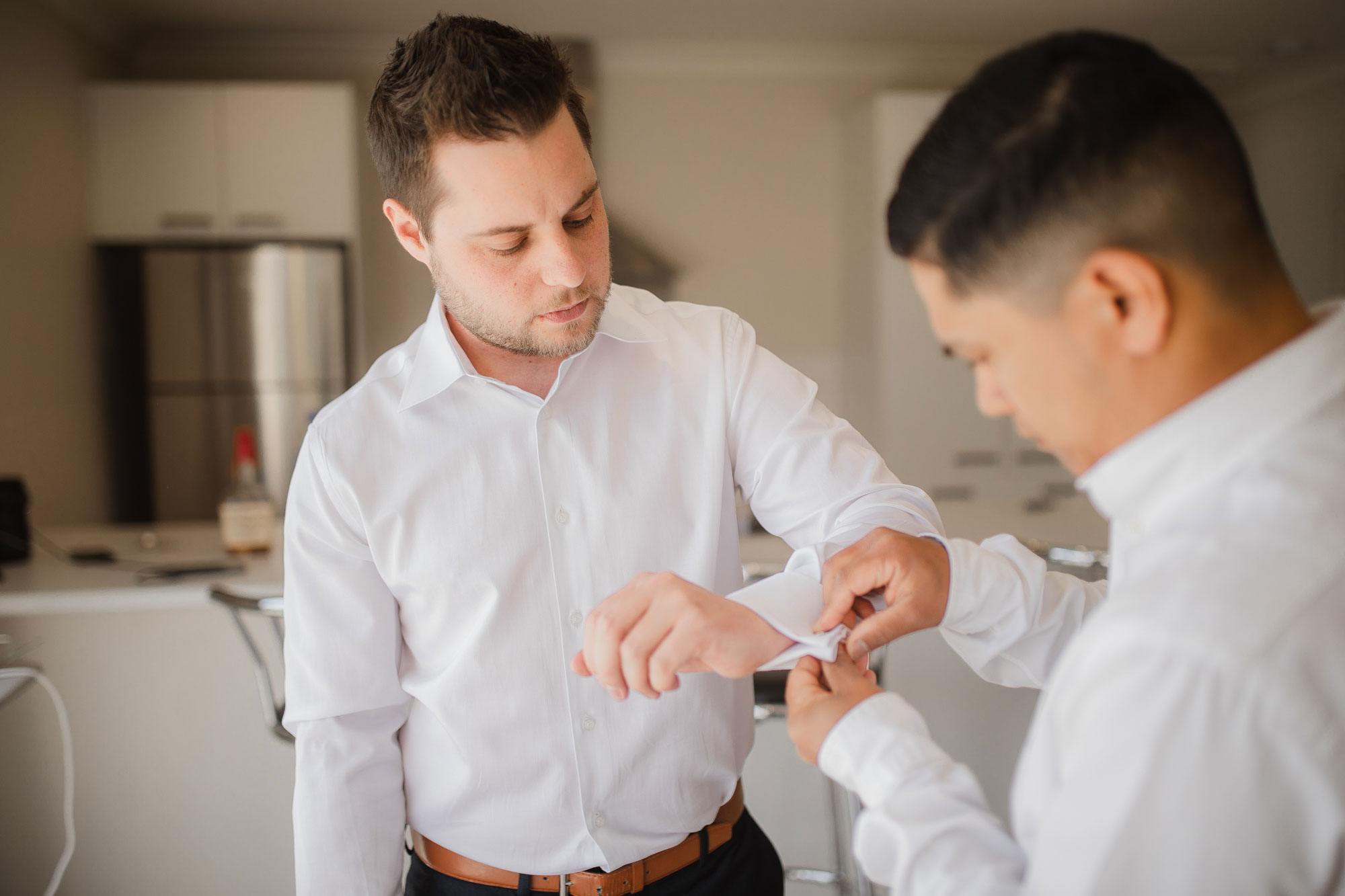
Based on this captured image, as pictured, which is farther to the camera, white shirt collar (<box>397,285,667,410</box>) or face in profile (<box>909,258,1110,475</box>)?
white shirt collar (<box>397,285,667,410</box>)

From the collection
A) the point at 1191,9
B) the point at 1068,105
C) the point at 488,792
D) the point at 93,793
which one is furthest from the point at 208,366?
the point at 1191,9

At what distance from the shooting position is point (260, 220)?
3918 millimetres

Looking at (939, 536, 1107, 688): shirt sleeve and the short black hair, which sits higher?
the short black hair

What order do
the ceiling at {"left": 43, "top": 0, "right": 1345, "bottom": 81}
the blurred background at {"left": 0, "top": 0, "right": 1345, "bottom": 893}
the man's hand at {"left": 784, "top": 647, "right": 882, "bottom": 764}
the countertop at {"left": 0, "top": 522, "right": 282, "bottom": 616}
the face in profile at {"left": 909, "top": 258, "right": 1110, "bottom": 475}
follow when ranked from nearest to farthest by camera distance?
the face in profile at {"left": 909, "top": 258, "right": 1110, "bottom": 475} < the man's hand at {"left": 784, "top": 647, "right": 882, "bottom": 764} < the countertop at {"left": 0, "top": 522, "right": 282, "bottom": 616} < the blurred background at {"left": 0, "top": 0, "right": 1345, "bottom": 893} < the ceiling at {"left": 43, "top": 0, "right": 1345, "bottom": 81}

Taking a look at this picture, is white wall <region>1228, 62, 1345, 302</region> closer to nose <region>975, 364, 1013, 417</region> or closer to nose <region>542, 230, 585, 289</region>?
nose <region>542, 230, 585, 289</region>

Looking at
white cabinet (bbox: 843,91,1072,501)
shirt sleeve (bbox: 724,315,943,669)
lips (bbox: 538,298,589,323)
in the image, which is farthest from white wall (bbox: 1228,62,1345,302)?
lips (bbox: 538,298,589,323)

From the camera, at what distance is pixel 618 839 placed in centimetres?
107

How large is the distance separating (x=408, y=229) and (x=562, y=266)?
249 millimetres

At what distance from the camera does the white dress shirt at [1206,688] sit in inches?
19.2

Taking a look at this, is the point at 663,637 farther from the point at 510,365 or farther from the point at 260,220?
the point at 260,220

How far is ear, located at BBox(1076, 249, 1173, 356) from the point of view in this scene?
1.83 feet

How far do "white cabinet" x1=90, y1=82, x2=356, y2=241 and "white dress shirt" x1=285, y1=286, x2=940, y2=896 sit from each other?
10.5 feet

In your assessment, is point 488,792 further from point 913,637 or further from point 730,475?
point 913,637

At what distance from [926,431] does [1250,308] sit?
3857 mm
